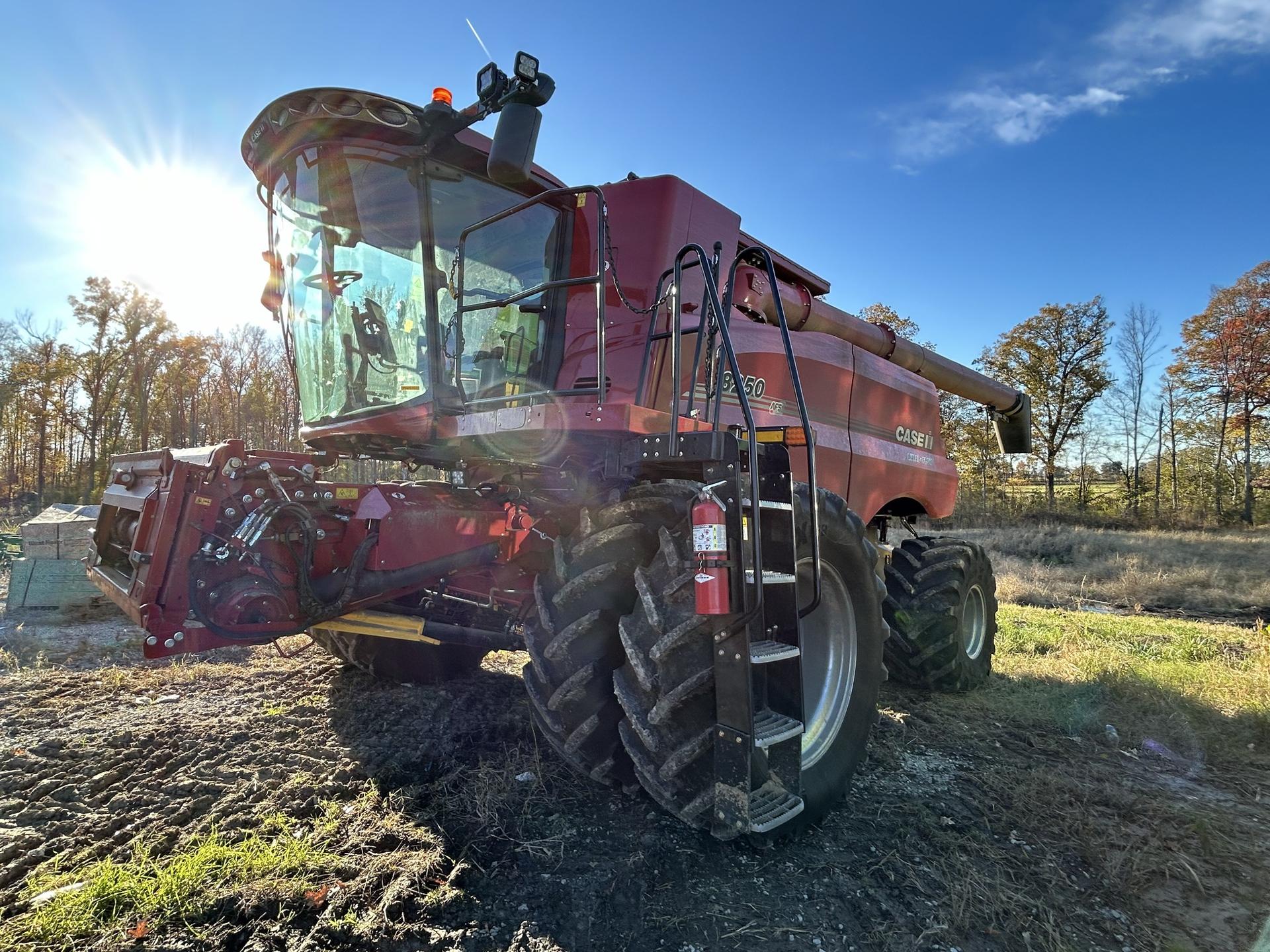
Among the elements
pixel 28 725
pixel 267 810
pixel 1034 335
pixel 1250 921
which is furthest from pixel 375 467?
pixel 1034 335

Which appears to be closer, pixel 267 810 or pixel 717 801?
pixel 717 801

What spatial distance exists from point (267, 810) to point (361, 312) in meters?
2.54

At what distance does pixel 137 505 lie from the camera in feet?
10.3

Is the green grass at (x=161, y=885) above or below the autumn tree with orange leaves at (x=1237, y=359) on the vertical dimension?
below

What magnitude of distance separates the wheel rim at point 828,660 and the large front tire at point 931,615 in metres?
2.03

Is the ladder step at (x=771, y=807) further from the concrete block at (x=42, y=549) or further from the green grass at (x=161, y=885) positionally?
the concrete block at (x=42, y=549)

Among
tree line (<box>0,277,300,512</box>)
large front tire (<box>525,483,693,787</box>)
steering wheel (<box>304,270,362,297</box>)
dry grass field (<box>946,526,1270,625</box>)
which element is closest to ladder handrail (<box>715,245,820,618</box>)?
large front tire (<box>525,483,693,787</box>)

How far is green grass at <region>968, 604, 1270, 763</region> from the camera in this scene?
430cm

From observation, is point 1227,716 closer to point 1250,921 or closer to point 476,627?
point 1250,921

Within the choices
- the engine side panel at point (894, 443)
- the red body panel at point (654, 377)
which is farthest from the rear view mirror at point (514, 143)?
the engine side panel at point (894, 443)

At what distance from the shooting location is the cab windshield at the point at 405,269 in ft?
12.1

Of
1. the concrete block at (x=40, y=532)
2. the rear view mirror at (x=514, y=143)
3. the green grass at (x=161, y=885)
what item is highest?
the rear view mirror at (x=514, y=143)

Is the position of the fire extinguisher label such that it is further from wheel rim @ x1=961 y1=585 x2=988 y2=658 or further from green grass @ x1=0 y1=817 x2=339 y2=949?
wheel rim @ x1=961 y1=585 x2=988 y2=658

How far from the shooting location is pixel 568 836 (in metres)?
2.67
